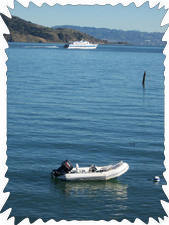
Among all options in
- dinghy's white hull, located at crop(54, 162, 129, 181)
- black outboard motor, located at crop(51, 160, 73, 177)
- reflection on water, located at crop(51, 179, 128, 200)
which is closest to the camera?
reflection on water, located at crop(51, 179, 128, 200)

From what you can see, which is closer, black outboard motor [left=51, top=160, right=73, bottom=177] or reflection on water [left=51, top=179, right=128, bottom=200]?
reflection on water [left=51, top=179, right=128, bottom=200]

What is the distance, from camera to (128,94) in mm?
78875

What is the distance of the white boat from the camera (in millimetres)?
31766

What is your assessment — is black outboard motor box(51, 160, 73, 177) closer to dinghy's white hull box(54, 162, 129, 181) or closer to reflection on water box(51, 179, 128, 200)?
dinghy's white hull box(54, 162, 129, 181)

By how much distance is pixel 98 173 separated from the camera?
31953mm

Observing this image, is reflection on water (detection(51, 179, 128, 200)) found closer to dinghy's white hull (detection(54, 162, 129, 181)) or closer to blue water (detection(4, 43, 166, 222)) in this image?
blue water (detection(4, 43, 166, 222))

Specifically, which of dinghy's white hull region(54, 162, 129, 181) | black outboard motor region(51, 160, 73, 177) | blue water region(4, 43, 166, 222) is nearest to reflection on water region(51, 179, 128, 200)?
blue water region(4, 43, 166, 222)

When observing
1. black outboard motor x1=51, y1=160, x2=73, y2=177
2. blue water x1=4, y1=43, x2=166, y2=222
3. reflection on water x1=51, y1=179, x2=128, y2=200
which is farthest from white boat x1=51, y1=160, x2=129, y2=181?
blue water x1=4, y1=43, x2=166, y2=222

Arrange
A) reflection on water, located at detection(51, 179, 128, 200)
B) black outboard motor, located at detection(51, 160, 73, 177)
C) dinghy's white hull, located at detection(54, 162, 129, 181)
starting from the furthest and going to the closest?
1. black outboard motor, located at detection(51, 160, 73, 177)
2. dinghy's white hull, located at detection(54, 162, 129, 181)
3. reflection on water, located at detection(51, 179, 128, 200)

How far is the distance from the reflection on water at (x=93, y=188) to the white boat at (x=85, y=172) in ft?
1.30

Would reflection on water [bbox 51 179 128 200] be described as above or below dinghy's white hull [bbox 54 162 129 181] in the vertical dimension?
below

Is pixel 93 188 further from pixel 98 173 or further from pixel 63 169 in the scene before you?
pixel 63 169

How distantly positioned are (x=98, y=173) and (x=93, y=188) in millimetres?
1619

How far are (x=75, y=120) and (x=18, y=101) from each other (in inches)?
705
